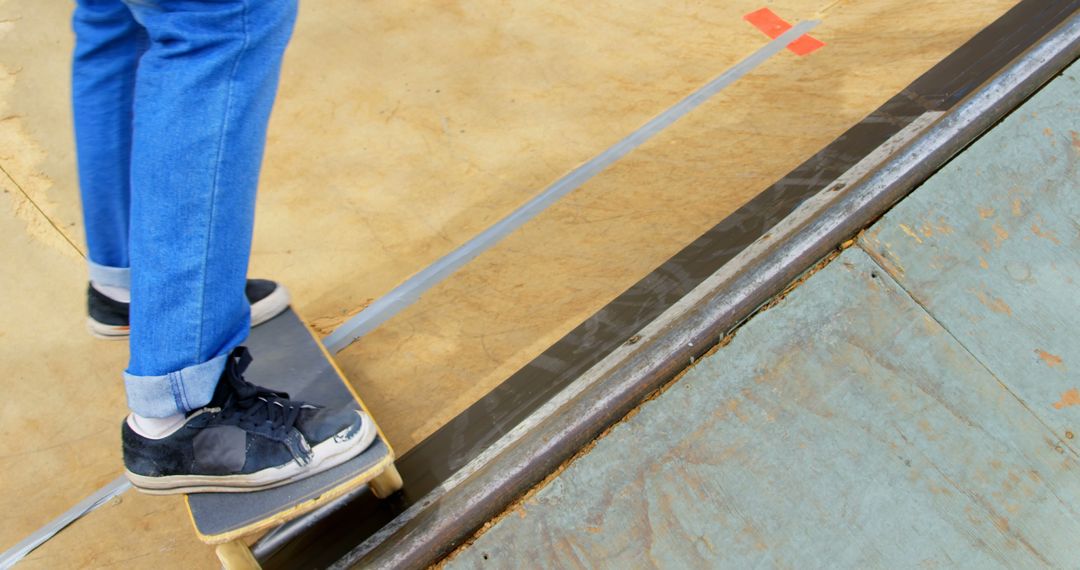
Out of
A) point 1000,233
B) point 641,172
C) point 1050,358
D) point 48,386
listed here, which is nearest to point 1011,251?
point 1000,233

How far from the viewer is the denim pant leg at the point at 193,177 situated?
1155mm

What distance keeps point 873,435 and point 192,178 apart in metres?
1.36

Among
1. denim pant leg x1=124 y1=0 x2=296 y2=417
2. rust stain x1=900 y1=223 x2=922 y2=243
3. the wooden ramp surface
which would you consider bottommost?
the wooden ramp surface

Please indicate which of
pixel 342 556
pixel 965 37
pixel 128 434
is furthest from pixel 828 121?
pixel 128 434

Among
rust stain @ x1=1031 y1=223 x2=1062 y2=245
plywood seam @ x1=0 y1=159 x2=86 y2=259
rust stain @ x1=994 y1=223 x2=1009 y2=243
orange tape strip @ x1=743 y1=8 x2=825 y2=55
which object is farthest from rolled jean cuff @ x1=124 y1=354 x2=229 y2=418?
orange tape strip @ x1=743 y1=8 x2=825 y2=55

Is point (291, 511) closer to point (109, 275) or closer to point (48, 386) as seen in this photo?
point (109, 275)

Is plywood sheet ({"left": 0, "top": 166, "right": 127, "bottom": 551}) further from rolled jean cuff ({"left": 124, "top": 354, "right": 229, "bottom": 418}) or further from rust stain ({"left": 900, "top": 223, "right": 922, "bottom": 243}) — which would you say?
rust stain ({"left": 900, "top": 223, "right": 922, "bottom": 243})

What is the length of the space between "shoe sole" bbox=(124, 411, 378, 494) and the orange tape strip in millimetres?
2428

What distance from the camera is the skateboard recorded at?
1388 mm

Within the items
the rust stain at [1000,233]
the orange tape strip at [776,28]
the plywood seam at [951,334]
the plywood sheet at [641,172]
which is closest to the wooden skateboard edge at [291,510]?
the plywood sheet at [641,172]

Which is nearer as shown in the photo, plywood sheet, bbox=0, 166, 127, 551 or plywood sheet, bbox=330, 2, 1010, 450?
plywood sheet, bbox=0, 166, 127, 551

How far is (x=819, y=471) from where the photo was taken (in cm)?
150

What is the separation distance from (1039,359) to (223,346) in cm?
169

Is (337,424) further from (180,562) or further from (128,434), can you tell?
(180,562)
